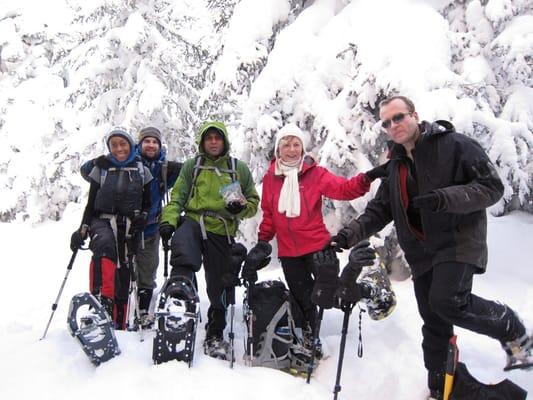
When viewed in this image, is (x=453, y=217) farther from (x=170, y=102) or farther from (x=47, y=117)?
(x=47, y=117)

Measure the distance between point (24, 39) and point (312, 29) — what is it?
697 inches

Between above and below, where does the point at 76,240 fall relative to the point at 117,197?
below

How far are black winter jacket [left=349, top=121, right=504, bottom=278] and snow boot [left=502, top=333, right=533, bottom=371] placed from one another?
0.55m

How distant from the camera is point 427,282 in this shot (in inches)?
131

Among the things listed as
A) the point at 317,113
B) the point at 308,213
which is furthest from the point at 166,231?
the point at 317,113

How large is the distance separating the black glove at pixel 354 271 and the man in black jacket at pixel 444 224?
1.03 feet

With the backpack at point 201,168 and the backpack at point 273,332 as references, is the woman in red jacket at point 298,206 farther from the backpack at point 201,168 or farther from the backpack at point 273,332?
the backpack at point 201,168

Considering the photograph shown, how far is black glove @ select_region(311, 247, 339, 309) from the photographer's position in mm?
3467

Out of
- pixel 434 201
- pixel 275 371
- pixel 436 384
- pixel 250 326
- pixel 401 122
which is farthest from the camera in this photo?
pixel 250 326

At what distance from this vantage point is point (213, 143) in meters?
4.41

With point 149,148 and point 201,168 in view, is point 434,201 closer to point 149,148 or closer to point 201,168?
point 201,168

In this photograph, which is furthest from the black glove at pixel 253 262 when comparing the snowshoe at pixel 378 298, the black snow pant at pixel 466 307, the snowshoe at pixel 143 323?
the black snow pant at pixel 466 307

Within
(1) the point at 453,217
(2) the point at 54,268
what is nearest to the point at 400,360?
(1) the point at 453,217

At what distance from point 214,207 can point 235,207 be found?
262mm
